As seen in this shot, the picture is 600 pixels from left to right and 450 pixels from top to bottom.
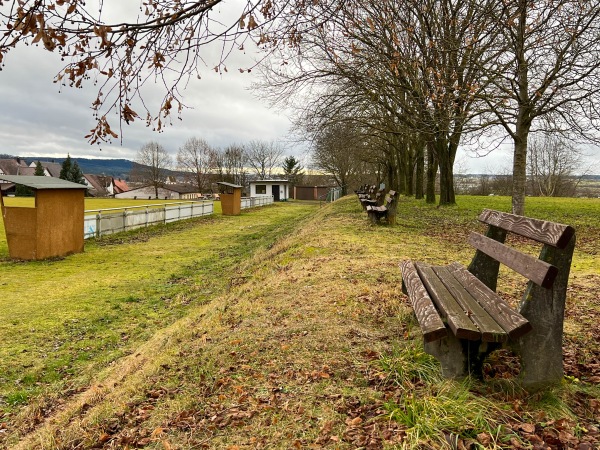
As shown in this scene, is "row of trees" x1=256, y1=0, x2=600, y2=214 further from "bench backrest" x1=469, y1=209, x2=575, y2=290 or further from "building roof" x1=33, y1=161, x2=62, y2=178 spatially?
"building roof" x1=33, y1=161, x2=62, y2=178

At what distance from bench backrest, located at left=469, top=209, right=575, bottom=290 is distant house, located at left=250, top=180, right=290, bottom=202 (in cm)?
4856

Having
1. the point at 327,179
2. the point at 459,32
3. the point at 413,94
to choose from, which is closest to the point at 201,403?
the point at 459,32

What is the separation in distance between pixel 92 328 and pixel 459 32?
367 inches

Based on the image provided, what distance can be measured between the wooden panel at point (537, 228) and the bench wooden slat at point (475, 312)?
57cm

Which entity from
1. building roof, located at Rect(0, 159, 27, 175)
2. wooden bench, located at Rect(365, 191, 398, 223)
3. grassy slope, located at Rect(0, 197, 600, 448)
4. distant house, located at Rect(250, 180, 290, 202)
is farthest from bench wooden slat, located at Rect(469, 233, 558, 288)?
building roof, located at Rect(0, 159, 27, 175)

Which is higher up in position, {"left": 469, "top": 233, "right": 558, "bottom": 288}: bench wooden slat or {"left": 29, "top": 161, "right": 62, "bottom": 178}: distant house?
{"left": 29, "top": 161, "right": 62, "bottom": 178}: distant house

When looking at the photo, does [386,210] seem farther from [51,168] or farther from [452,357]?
[51,168]

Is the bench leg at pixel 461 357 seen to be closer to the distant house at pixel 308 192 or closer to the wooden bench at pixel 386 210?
the wooden bench at pixel 386 210

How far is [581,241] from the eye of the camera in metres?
9.41

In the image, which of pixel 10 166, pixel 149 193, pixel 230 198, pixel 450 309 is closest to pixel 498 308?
pixel 450 309

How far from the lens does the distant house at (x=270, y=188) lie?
52000 millimetres

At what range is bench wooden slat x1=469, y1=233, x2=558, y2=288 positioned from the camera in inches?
88.8

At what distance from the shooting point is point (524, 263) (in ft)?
8.40

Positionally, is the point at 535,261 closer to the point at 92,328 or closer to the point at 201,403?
the point at 201,403
